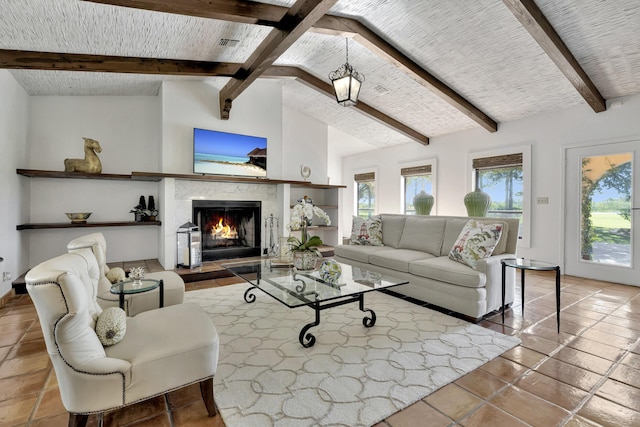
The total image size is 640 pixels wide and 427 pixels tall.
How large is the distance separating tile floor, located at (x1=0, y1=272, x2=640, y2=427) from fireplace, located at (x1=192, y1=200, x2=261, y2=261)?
2.48 metres

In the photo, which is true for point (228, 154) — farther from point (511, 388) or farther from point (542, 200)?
point (542, 200)

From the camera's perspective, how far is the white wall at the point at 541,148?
4.21 m

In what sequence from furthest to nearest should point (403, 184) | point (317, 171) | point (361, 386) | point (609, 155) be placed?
point (403, 184) < point (317, 171) < point (609, 155) < point (361, 386)

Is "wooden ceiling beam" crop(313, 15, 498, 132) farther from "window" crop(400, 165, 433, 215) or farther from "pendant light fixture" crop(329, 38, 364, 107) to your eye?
"window" crop(400, 165, 433, 215)

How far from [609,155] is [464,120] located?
2.09 metres

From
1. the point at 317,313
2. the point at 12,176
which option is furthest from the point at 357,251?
the point at 12,176

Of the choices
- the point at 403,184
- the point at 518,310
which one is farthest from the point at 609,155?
the point at 403,184

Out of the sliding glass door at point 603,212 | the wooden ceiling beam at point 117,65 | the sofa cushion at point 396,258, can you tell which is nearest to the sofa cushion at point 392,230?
the sofa cushion at point 396,258

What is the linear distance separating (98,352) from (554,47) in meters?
4.52

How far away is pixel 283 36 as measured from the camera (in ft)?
9.84

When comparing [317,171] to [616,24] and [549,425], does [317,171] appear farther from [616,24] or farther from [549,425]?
[549,425]

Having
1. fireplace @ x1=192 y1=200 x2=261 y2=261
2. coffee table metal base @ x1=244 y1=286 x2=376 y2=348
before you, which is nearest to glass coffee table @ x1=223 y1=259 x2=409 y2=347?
coffee table metal base @ x1=244 y1=286 x2=376 y2=348

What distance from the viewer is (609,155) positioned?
423 centimetres

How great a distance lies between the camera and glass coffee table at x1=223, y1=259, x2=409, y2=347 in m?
2.26
